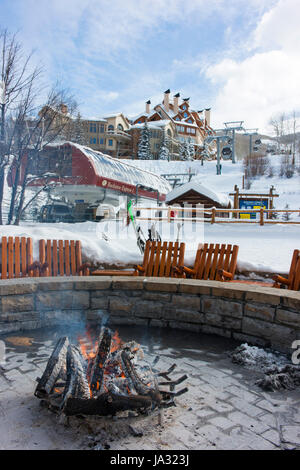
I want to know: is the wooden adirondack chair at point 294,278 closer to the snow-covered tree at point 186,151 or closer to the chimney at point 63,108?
the chimney at point 63,108

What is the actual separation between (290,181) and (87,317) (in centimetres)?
4068

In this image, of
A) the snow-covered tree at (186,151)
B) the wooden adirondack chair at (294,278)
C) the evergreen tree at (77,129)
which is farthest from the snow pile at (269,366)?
the snow-covered tree at (186,151)

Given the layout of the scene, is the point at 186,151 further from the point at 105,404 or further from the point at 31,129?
the point at 105,404

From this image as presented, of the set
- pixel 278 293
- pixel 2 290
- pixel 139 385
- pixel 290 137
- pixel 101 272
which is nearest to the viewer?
pixel 139 385

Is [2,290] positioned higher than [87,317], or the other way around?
[2,290]

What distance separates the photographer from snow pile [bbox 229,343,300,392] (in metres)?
2.91

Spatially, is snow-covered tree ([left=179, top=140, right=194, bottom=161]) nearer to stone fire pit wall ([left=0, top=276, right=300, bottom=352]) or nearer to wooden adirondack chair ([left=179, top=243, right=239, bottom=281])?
wooden adirondack chair ([left=179, top=243, right=239, bottom=281])

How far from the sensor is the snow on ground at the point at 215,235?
22.4 ft

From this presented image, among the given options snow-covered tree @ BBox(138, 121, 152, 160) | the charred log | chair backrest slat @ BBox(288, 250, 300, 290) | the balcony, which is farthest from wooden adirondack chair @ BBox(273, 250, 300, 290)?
the balcony

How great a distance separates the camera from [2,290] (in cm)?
403

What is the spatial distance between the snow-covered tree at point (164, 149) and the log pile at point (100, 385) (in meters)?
55.2

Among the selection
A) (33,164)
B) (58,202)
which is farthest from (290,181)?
(33,164)

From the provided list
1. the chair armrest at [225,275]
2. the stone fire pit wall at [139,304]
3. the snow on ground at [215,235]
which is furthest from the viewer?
A: the snow on ground at [215,235]
